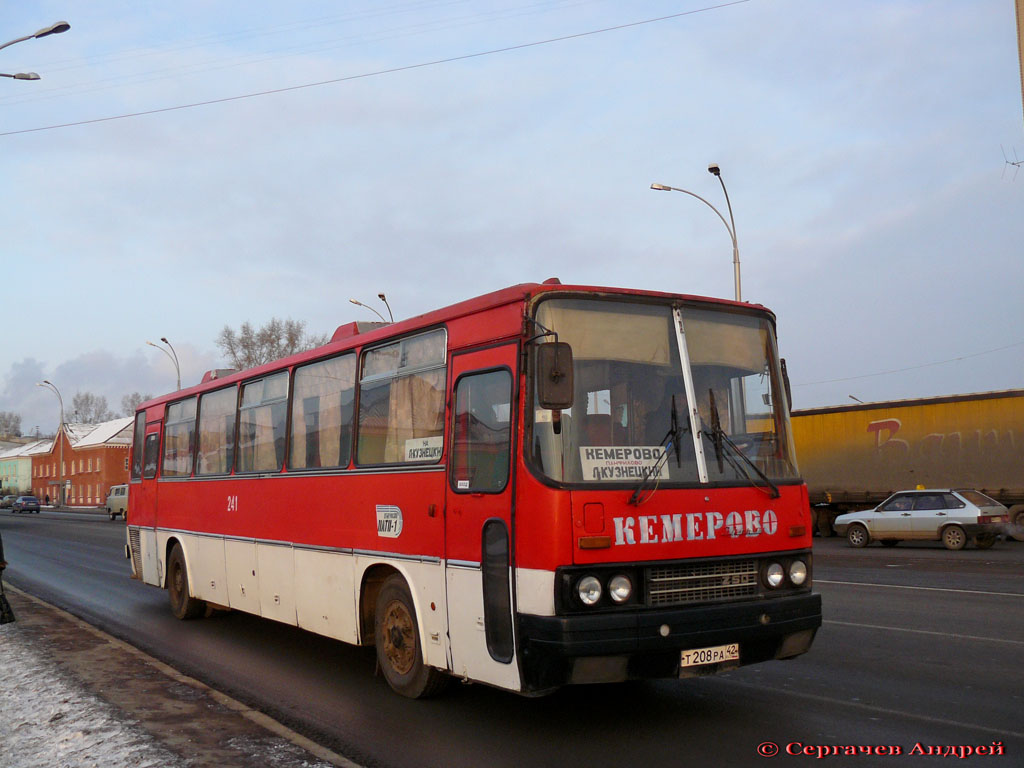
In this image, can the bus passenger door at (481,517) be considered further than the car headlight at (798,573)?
No

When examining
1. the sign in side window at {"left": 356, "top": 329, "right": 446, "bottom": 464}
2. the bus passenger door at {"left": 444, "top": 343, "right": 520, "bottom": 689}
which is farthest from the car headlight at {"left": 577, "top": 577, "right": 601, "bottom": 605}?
the sign in side window at {"left": 356, "top": 329, "right": 446, "bottom": 464}

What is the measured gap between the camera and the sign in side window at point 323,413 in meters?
8.44

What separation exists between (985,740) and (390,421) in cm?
472

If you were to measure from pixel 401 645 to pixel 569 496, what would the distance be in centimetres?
244

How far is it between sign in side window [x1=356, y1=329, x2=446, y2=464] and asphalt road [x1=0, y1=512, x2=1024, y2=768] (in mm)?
1926

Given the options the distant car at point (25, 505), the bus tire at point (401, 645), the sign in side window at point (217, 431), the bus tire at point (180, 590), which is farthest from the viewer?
the distant car at point (25, 505)

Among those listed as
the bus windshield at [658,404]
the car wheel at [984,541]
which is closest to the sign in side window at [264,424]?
the bus windshield at [658,404]

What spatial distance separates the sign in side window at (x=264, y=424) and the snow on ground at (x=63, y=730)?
2.78 meters

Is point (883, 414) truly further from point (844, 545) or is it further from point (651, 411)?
point (651, 411)

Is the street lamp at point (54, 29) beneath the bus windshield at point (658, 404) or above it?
above

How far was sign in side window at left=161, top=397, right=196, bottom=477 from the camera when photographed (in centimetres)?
1248

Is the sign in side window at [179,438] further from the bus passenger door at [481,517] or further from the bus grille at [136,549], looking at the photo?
the bus passenger door at [481,517]

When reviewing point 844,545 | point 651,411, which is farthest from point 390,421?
point 844,545

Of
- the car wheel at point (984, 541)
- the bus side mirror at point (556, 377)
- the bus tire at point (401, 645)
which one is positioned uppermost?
the bus side mirror at point (556, 377)
